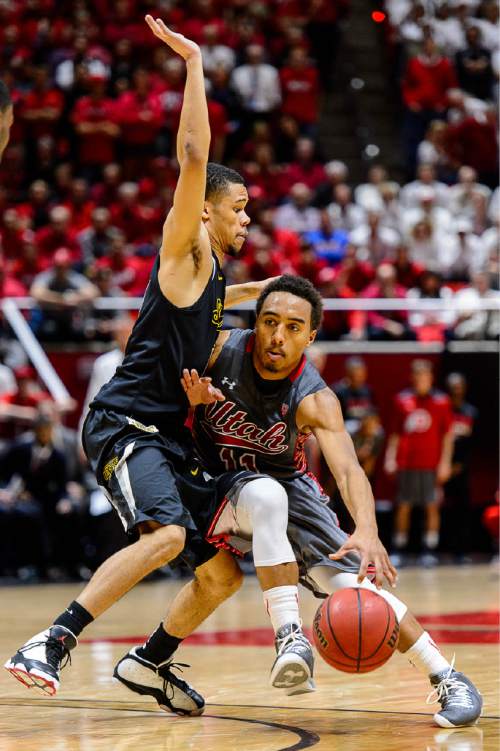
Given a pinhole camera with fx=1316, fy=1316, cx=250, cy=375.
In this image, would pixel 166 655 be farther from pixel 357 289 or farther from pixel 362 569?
pixel 357 289

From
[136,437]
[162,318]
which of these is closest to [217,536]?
[136,437]

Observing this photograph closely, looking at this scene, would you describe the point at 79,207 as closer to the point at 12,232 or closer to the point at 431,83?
the point at 12,232

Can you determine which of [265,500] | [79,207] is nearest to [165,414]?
[265,500]

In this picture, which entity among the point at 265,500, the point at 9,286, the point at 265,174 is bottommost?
the point at 265,500

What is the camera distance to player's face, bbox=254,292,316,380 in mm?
4891

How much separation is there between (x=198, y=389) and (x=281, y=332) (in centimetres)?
42

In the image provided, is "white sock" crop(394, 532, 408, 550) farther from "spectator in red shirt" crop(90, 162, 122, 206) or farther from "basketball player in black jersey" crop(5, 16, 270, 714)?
"basketball player in black jersey" crop(5, 16, 270, 714)

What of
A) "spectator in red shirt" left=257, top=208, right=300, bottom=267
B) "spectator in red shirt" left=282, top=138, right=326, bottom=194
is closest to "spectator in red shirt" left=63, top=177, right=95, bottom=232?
"spectator in red shirt" left=257, top=208, right=300, bottom=267

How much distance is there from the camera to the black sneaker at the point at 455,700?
4.50 meters

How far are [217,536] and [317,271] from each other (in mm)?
9340

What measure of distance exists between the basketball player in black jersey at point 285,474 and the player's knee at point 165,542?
30cm

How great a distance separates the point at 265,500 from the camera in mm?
4668

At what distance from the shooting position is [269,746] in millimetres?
4074

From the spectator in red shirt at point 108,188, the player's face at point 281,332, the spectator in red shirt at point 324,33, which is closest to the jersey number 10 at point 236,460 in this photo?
the player's face at point 281,332
